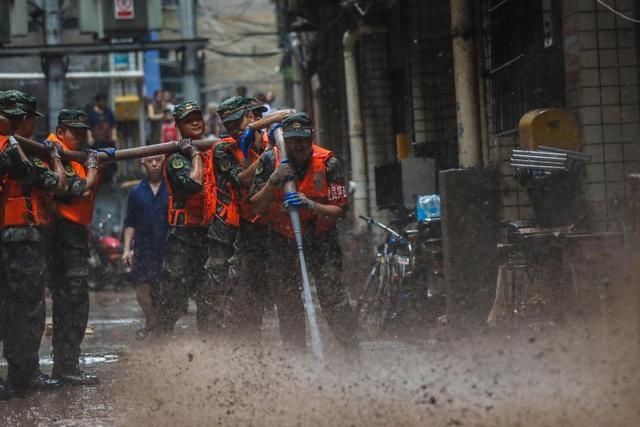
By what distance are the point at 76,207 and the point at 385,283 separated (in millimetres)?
3403

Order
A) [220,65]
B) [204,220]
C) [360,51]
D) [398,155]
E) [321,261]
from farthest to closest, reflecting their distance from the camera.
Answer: [220,65]
[360,51]
[398,155]
[204,220]
[321,261]

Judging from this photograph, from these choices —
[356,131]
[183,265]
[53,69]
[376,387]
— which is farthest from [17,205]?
[53,69]

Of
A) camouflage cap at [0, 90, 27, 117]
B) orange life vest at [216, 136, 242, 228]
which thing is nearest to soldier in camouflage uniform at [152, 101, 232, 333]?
orange life vest at [216, 136, 242, 228]

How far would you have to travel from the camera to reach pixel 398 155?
15.6 meters

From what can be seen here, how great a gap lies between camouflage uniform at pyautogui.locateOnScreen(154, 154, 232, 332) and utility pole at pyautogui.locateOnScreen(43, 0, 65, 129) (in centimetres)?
1053

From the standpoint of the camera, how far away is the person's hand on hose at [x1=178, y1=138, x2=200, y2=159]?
9.27 meters

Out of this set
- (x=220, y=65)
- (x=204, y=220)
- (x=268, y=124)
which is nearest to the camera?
(x=268, y=124)

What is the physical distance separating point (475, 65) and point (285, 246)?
3.49 meters

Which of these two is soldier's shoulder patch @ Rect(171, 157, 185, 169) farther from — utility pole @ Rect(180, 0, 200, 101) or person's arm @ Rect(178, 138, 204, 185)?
utility pole @ Rect(180, 0, 200, 101)

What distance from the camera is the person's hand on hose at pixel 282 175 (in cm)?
812

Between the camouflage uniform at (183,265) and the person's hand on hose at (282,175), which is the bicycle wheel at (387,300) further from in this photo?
the person's hand on hose at (282,175)

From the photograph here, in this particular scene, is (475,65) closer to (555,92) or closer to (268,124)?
(555,92)

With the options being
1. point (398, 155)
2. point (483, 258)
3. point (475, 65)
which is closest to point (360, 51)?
point (398, 155)

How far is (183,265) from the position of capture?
9.55m
